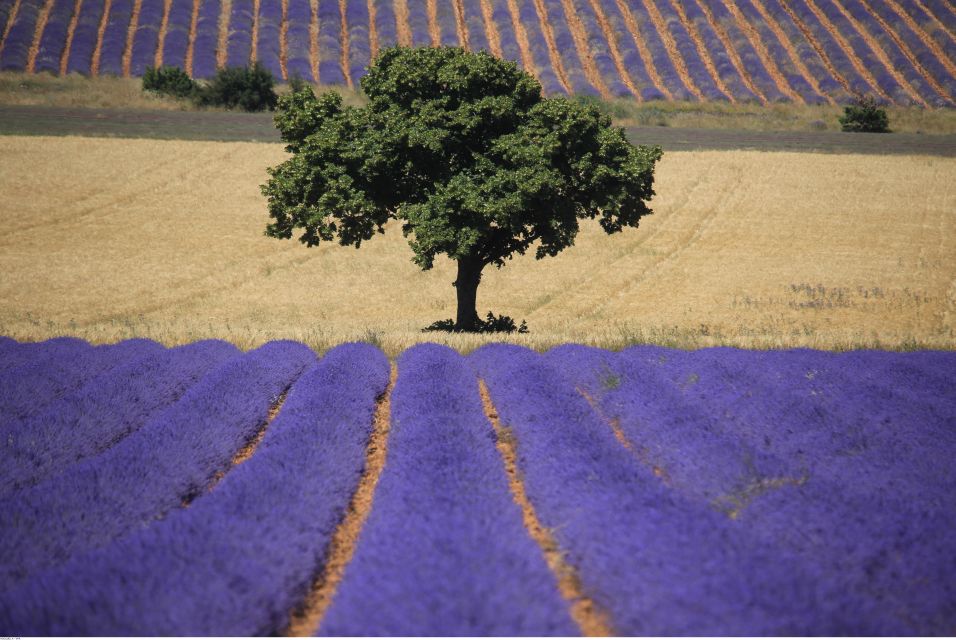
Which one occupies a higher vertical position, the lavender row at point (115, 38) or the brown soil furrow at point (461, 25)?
the brown soil furrow at point (461, 25)

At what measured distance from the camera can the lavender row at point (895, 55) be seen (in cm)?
5794

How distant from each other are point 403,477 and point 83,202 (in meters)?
33.1

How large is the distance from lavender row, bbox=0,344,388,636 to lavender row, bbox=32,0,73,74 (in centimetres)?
5999

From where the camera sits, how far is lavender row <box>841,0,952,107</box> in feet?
190

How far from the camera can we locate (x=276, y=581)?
4.78 m

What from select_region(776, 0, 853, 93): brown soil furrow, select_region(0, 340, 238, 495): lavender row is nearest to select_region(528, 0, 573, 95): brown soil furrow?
select_region(776, 0, 853, 93): brown soil furrow

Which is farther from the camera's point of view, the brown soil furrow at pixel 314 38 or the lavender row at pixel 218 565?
the brown soil furrow at pixel 314 38

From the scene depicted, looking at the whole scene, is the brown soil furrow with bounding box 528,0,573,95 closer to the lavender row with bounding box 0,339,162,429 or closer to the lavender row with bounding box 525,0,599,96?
the lavender row with bounding box 525,0,599,96

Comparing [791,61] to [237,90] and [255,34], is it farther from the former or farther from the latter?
[255,34]

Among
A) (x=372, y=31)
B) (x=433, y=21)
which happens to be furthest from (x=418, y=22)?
(x=372, y=31)

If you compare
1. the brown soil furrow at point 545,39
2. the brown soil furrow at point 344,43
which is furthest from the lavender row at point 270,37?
the brown soil furrow at point 545,39

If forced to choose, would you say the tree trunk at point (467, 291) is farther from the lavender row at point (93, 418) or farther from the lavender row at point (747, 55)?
the lavender row at point (747, 55)

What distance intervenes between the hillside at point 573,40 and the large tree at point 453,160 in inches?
1651

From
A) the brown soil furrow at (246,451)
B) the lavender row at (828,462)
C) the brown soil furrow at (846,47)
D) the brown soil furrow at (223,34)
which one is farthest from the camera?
the brown soil furrow at (223,34)
